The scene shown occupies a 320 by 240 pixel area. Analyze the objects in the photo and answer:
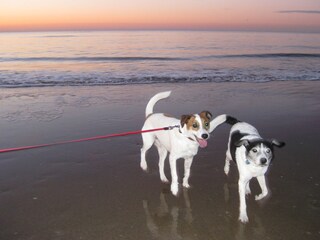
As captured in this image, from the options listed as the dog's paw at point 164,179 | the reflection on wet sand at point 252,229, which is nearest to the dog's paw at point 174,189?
the dog's paw at point 164,179

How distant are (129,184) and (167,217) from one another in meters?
1.03

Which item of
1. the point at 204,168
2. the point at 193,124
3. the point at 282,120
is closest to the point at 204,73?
the point at 282,120

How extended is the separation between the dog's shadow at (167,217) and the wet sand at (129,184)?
0.04 ft

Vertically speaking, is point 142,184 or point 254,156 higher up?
point 254,156

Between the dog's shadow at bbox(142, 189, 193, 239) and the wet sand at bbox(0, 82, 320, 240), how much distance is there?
0.01 m

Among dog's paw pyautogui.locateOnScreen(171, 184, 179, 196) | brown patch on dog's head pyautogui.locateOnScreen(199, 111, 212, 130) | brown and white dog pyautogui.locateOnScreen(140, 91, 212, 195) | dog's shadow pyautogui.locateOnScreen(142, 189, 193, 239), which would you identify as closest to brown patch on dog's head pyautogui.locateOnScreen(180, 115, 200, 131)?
brown and white dog pyautogui.locateOnScreen(140, 91, 212, 195)

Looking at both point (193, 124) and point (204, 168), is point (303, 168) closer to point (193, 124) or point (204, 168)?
point (204, 168)

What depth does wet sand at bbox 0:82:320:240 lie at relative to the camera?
3805mm

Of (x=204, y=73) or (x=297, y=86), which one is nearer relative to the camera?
(x=297, y=86)

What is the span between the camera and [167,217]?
405 centimetres

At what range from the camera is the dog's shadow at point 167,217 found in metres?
3.72

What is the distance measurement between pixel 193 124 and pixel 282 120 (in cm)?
460

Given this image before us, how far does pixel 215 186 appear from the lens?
4875 millimetres

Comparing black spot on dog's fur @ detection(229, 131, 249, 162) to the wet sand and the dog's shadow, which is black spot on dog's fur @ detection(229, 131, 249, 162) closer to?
the wet sand
